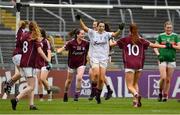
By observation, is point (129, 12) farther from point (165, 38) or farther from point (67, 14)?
point (165, 38)

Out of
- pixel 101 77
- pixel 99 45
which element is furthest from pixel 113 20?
pixel 101 77

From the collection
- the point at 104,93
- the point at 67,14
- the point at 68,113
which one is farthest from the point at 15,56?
the point at 67,14

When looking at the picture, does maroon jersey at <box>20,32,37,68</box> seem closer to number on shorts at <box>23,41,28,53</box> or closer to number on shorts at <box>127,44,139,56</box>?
number on shorts at <box>23,41,28,53</box>

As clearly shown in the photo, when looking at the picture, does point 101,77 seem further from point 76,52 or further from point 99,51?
point 76,52

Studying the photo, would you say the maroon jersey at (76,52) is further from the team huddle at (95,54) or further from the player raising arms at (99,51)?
the player raising arms at (99,51)

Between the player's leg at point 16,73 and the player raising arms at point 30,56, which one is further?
the player's leg at point 16,73

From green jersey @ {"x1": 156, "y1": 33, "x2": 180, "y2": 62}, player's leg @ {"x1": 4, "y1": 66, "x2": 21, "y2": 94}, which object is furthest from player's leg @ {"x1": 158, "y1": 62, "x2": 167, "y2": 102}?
player's leg @ {"x1": 4, "y1": 66, "x2": 21, "y2": 94}

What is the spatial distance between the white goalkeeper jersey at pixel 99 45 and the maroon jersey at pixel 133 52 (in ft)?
5.29

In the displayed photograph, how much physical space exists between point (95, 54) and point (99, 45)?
11.4 inches

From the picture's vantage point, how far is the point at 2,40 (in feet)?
102

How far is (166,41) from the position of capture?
949 inches

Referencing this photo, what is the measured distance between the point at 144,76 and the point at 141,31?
562cm

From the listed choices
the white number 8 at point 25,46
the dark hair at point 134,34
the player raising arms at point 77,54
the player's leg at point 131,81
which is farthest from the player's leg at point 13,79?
the dark hair at point 134,34

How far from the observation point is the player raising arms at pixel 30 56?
19.3 metres
